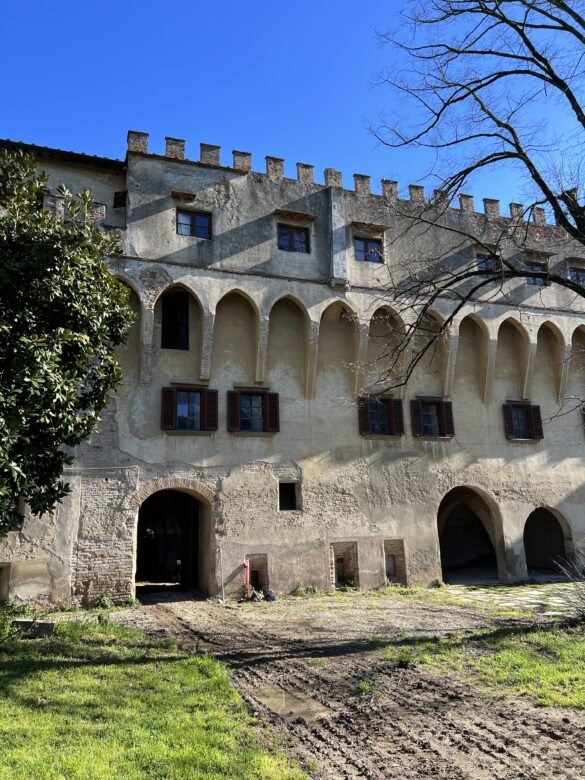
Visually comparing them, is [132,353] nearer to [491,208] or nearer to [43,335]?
[43,335]

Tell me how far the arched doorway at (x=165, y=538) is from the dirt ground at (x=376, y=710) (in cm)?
671

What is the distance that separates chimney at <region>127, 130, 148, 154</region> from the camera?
53.6 ft

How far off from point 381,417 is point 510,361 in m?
5.81

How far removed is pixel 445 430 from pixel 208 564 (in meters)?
8.74

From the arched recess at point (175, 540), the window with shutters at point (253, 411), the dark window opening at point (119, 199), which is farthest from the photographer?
the dark window opening at point (119, 199)

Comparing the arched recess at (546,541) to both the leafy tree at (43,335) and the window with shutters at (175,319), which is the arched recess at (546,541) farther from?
the leafy tree at (43,335)

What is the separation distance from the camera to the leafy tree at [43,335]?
8.05m

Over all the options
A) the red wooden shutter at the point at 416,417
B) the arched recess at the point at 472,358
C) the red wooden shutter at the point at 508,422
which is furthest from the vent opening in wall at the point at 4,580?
the red wooden shutter at the point at 508,422

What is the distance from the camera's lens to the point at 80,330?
372 inches

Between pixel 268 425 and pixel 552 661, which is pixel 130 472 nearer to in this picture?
pixel 268 425

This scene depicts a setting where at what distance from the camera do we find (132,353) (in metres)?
15.8

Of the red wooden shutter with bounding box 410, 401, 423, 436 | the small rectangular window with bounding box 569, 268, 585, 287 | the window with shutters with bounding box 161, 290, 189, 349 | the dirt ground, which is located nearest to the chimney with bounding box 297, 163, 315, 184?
the window with shutters with bounding box 161, 290, 189, 349

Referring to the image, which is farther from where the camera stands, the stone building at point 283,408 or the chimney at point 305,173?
the chimney at point 305,173

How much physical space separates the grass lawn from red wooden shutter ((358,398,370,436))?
9.85 m
